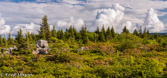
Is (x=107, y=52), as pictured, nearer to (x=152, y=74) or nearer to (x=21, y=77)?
(x=152, y=74)

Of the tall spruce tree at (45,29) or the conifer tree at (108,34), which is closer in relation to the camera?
the tall spruce tree at (45,29)

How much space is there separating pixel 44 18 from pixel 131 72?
133 feet

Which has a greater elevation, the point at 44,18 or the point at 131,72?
the point at 44,18

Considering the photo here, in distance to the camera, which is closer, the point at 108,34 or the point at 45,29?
the point at 45,29

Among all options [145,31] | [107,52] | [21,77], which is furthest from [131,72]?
[145,31]

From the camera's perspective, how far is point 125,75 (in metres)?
9.23

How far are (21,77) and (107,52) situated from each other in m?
16.7

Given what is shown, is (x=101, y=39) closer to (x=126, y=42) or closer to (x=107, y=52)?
(x=126, y=42)

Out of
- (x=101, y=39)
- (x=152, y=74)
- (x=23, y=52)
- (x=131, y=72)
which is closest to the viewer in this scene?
(x=152, y=74)

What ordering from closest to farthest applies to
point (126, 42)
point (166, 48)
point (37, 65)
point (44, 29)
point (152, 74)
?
point (152, 74) < point (37, 65) < point (166, 48) < point (126, 42) < point (44, 29)

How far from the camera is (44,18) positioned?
43.6m

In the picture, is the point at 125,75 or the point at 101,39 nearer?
the point at 125,75

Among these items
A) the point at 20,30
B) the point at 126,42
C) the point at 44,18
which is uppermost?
the point at 44,18

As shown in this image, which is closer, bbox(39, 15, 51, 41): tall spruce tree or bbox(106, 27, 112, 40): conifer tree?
bbox(39, 15, 51, 41): tall spruce tree
